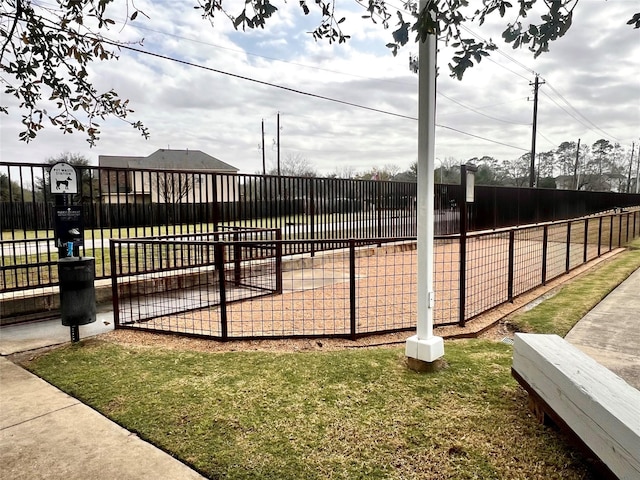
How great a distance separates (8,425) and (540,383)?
3287 mm

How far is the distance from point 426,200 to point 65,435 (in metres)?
2.80

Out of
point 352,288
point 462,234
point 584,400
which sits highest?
point 462,234

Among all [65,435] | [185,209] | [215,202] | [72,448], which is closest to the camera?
[72,448]

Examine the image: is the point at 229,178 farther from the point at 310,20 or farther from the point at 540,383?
the point at 540,383

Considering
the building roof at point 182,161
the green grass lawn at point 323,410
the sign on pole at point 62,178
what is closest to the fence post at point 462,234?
the green grass lawn at point 323,410

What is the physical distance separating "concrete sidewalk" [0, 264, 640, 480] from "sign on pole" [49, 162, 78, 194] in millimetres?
1552

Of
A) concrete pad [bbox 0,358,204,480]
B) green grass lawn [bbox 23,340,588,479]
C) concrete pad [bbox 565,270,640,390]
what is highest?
green grass lawn [bbox 23,340,588,479]

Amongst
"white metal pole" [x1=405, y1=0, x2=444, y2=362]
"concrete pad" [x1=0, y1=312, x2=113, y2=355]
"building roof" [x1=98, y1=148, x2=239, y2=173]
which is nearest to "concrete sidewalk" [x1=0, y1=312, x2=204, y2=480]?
"concrete pad" [x1=0, y1=312, x2=113, y2=355]

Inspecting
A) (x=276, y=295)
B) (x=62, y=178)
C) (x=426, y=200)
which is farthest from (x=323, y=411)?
(x=276, y=295)

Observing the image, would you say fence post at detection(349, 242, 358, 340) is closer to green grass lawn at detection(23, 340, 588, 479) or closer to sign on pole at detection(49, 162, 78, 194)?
green grass lawn at detection(23, 340, 588, 479)

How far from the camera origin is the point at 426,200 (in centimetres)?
315

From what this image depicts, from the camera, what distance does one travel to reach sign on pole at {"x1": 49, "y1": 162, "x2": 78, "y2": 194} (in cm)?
409

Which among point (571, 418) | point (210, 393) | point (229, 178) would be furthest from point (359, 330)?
point (229, 178)

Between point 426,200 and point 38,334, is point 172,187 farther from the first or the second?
point 426,200
